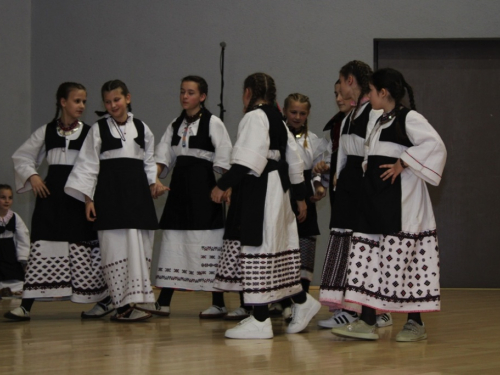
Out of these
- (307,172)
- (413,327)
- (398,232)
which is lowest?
(413,327)

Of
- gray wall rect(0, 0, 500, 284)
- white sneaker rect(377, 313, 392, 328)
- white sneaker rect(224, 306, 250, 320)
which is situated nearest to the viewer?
white sneaker rect(377, 313, 392, 328)

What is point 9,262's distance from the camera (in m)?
6.42

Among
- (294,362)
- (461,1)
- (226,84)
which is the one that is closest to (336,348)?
(294,362)

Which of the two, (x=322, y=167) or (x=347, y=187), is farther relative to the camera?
(x=322, y=167)

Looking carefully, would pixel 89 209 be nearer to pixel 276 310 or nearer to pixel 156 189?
pixel 156 189

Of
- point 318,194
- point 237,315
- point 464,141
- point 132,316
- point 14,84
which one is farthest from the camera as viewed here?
point 14,84

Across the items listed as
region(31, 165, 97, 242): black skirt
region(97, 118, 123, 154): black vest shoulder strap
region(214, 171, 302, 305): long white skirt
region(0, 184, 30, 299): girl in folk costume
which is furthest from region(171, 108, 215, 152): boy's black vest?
region(0, 184, 30, 299): girl in folk costume

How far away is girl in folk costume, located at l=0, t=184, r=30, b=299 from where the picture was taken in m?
6.39

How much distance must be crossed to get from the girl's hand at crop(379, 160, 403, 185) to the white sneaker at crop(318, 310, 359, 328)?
94 cm

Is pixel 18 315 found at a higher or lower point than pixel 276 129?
lower

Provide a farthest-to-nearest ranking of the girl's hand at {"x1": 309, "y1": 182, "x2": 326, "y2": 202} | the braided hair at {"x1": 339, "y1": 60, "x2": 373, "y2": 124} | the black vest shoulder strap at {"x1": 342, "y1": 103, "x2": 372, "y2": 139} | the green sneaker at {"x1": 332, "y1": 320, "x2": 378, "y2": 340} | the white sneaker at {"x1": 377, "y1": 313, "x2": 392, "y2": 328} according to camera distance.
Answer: the girl's hand at {"x1": 309, "y1": 182, "x2": 326, "y2": 202}, the white sneaker at {"x1": 377, "y1": 313, "x2": 392, "y2": 328}, the braided hair at {"x1": 339, "y1": 60, "x2": 373, "y2": 124}, the black vest shoulder strap at {"x1": 342, "y1": 103, "x2": 372, "y2": 139}, the green sneaker at {"x1": 332, "y1": 320, "x2": 378, "y2": 340}

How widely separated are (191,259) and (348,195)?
3.87 feet

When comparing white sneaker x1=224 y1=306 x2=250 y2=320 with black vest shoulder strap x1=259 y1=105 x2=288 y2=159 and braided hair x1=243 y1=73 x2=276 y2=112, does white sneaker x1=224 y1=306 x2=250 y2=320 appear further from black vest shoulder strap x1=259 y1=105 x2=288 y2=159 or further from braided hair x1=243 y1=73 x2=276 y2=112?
braided hair x1=243 y1=73 x2=276 y2=112

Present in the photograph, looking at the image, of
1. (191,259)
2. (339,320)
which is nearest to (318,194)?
(191,259)
